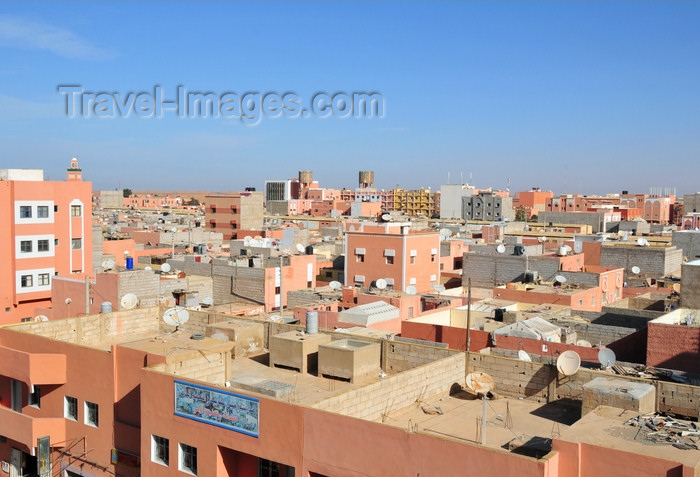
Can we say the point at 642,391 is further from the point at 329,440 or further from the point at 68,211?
the point at 68,211

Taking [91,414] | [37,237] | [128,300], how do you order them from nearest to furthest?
1. [91,414]
2. [128,300]
3. [37,237]

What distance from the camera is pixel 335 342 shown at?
18875 millimetres

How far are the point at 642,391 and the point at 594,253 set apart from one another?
1528 inches

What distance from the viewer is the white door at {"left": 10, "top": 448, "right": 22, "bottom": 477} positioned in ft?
68.4

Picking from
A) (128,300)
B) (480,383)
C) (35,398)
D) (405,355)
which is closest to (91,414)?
(35,398)

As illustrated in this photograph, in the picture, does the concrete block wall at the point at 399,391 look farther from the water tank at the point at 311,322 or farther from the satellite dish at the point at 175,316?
the satellite dish at the point at 175,316

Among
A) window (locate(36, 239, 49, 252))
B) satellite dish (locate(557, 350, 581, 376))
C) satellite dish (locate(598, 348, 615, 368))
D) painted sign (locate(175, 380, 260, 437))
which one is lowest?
painted sign (locate(175, 380, 260, 437))

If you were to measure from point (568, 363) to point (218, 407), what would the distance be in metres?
7.68

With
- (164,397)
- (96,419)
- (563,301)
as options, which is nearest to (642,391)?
(164,397)

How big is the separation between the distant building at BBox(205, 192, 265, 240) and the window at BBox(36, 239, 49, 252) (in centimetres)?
3725

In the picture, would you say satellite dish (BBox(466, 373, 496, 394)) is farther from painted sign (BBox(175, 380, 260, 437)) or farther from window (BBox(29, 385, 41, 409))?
window (BBox(29, 385, 41, 409))

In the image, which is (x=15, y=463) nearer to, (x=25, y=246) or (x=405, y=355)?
(x=405, y=355)

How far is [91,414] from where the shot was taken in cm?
1864

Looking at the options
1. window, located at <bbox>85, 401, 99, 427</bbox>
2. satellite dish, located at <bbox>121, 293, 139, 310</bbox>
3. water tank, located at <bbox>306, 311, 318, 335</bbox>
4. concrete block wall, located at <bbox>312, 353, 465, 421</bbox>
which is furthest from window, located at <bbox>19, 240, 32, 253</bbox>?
concrete block wall, located at <bbox>312, 353, 465, 421</bbox>
